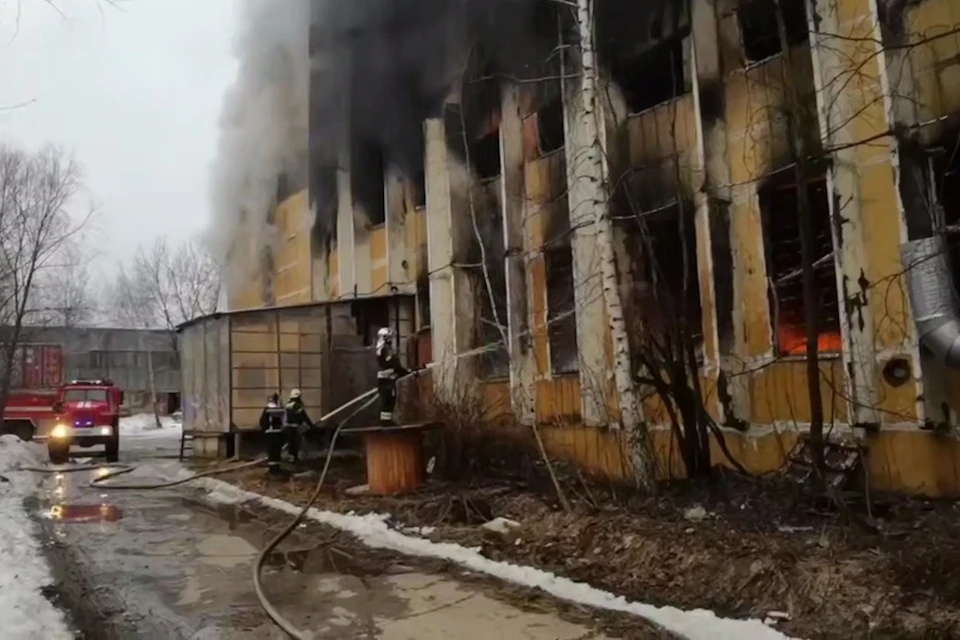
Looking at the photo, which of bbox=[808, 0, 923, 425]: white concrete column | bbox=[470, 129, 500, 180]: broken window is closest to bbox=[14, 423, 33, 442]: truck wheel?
bbox=[470, 129, 500, 180]: broken window

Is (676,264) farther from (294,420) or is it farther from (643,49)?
(294,420)

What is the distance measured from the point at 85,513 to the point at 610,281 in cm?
837

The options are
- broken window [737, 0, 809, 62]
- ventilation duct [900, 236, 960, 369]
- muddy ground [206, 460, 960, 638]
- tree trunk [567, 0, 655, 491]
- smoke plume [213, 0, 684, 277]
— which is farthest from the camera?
smoke plume [213, 0, 684, 277]

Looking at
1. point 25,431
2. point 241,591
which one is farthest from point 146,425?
point 241,591

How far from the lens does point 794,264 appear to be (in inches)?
360

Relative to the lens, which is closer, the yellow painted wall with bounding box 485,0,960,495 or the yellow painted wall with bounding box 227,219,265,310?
the yellow painted wall with bounding box 485,0,960,495

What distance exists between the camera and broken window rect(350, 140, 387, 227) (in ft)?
60.3

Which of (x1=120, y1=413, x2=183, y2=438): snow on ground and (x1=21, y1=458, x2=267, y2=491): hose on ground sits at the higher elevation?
(x1=120, y1=413, x2=183, y2=438): snow on ground

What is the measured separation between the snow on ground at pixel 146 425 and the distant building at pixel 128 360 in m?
2.92

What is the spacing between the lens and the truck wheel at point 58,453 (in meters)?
20.8

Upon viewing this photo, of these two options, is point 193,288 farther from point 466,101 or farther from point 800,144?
point 800,144

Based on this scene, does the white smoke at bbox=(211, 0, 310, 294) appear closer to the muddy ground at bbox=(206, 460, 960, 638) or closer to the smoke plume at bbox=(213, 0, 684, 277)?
the smoke plume at bbox=(213, 0, 684, 277)

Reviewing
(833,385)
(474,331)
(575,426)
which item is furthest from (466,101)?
(833,385)

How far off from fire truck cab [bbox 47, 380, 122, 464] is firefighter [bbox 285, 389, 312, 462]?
849cm
